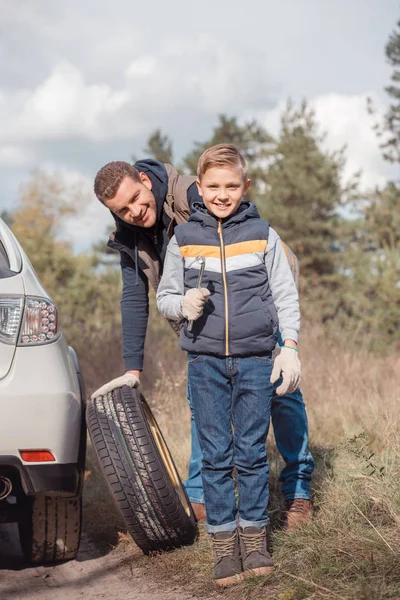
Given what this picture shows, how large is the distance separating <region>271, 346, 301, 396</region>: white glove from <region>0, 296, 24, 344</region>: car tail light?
3.72 feet

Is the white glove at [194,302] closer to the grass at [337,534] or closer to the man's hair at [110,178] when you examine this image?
the man's hair at [110,178]

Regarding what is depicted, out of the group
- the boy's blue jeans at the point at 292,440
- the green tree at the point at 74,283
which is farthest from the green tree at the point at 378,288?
the boy's blue jeans at the point at 292,440

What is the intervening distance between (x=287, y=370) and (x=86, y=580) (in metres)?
1.49

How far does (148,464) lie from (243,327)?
0.83 m

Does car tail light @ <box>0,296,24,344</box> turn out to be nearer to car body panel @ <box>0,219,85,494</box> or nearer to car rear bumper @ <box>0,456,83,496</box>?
car body panel @ <box>0,219,85,494</box>

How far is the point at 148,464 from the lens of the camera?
11.0ft

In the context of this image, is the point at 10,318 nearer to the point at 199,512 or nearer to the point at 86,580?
the point at 86,580

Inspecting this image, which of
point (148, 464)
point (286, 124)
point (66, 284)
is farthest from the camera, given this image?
point (286, 124)

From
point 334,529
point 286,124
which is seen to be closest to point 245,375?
point 334,529

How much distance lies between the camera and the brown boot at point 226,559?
308cm

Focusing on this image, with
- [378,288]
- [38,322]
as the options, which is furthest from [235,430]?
[378,288]

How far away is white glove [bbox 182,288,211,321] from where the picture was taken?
2.94m

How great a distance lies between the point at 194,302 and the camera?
2947 mm

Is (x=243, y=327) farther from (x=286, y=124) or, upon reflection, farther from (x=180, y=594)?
(x=286, y=124)
